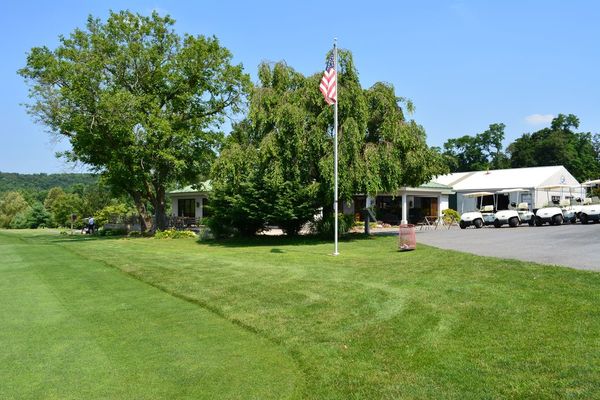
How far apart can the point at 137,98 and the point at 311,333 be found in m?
26.8

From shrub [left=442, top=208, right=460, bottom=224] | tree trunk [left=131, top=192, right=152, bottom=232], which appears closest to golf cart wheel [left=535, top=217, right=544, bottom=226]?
shrub [left=442, top=208, right=460, bottom=224]

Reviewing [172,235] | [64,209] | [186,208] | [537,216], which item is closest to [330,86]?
[172,235]

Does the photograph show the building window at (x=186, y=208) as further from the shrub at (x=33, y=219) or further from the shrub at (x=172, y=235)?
the shrub at (x=33, y=219)

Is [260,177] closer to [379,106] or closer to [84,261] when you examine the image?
[379,106]

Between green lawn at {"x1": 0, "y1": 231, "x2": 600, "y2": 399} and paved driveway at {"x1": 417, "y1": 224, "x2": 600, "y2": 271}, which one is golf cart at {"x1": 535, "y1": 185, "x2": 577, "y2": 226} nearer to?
paved driveway at {"x1": 417, "y1": 224, "x2": 600, "y2": 271}

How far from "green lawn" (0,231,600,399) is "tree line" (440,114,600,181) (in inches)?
2596

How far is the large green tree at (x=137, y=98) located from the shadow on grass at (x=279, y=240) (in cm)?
799

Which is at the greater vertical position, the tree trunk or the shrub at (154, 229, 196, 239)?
the tree trunk

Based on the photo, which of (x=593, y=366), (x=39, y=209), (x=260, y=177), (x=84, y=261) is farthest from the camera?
(x=39, y=209)

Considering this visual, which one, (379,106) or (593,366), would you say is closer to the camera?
(593,366)

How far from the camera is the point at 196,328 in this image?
796cm

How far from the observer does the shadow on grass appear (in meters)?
22.9

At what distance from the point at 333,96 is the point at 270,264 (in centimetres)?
641

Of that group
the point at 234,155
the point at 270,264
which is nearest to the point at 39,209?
the point at 234,155
